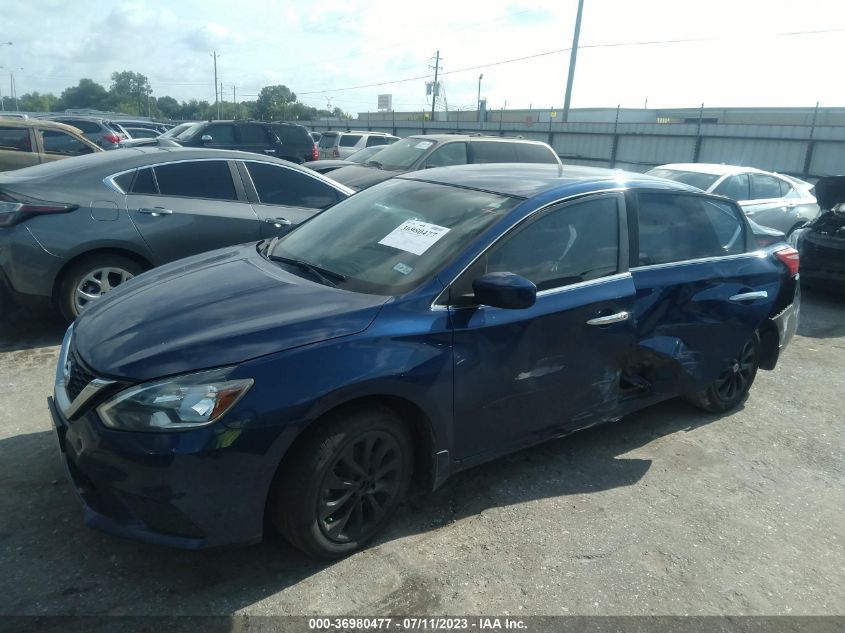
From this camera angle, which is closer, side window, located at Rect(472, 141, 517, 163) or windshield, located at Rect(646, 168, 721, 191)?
windshield, located at Rect(646, 168, 721, 191)

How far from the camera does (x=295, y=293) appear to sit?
3004 millimetres

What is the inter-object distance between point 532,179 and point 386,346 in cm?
157

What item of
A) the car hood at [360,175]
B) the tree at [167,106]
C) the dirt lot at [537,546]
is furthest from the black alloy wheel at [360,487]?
the tree at [167,106]

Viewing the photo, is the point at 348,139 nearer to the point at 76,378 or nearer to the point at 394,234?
the point at 394,234

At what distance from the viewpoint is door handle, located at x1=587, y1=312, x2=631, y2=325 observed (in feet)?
11.3

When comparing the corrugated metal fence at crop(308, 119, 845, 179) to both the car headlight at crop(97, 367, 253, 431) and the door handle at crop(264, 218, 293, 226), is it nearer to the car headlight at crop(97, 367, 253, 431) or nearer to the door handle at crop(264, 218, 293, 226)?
the door handle at crop(264, 218, 293, 226)

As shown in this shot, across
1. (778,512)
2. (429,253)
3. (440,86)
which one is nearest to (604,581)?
(778,512)

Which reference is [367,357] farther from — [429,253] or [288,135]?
[288,135]

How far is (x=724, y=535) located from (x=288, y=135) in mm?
15195

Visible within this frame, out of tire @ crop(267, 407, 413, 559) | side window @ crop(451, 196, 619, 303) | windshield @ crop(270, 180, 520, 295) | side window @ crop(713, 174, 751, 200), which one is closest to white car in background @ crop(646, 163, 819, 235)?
side window @ crop(713, 174, 751, 200)

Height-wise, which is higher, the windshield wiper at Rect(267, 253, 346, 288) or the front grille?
the windshield wiper at Rect(267, 253, 346, 288)

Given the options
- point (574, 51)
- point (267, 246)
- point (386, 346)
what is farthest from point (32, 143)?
point (574, 51)

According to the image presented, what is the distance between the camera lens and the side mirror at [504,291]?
287 centimetres

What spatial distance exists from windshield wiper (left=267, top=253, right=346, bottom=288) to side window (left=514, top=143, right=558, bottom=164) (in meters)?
8.17
